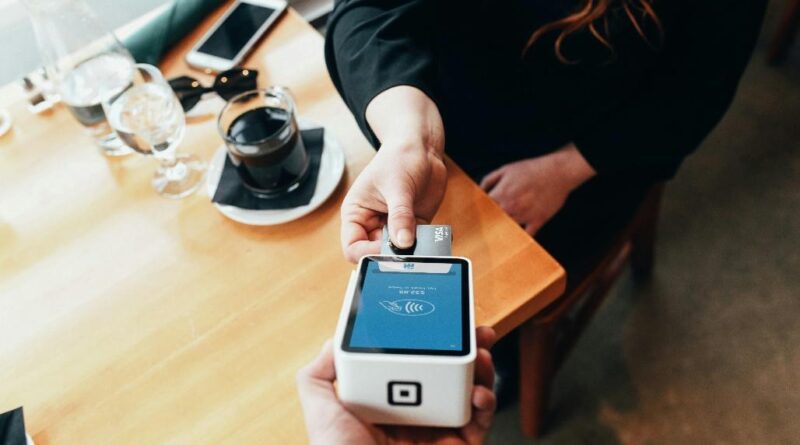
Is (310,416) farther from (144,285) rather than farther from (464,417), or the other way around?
(144,285)

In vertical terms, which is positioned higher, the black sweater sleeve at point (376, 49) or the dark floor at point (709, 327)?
the black sweater sleeve at point (376, 49)

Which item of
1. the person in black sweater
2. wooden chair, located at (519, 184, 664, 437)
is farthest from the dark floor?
the person in black sweater

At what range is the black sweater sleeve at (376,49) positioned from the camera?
2.33 ft

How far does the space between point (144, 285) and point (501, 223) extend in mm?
385

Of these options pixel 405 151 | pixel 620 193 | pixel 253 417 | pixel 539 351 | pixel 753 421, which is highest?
pixel 405 151

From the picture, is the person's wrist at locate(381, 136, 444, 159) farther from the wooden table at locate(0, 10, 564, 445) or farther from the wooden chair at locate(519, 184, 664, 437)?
the wooden chair at locate(519, 184, 664, 437)

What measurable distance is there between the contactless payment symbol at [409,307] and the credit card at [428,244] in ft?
0.22

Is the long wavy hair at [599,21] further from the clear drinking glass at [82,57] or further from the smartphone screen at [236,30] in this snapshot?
the clear drinking glass at [82,57]

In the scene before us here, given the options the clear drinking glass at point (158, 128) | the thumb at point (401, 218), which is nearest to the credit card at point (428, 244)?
the thumb at point (401, 218)

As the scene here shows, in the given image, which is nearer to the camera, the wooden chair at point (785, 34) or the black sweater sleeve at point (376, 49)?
the black sweater sleeve at point (376, 49)

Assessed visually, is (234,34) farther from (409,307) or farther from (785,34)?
(785,34)

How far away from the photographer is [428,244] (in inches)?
21.6

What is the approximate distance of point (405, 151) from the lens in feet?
2.09

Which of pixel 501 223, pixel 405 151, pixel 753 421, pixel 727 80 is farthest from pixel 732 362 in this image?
pixel 405 151
